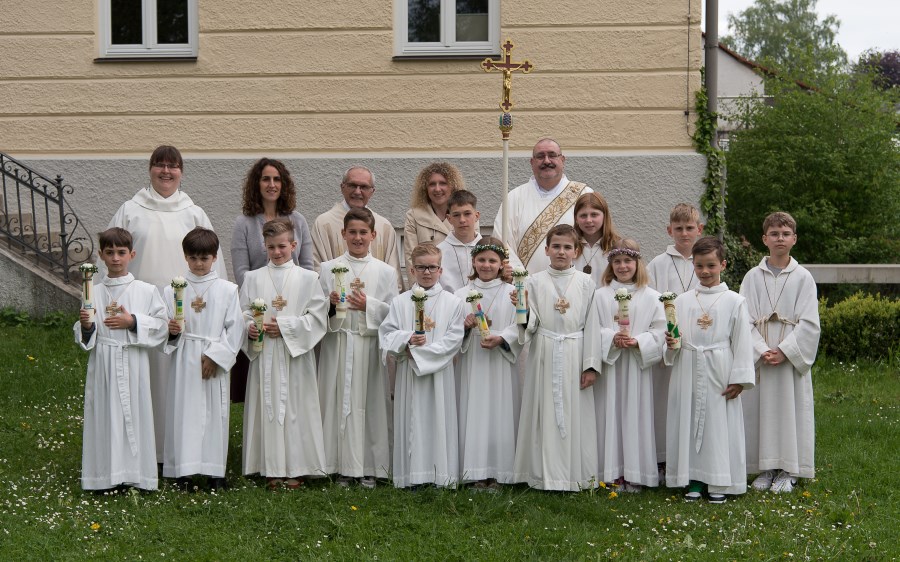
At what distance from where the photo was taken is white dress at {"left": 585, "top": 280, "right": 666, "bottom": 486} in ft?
24.1

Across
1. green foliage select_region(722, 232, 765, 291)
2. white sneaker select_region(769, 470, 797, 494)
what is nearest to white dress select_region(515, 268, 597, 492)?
white sneaker select_region(769, 470, 797, 494)

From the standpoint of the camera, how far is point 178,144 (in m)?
12.2

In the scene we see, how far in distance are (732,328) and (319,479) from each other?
Result: 116 inches

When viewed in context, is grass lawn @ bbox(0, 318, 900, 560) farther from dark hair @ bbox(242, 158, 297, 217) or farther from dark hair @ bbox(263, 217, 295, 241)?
dark hair @ bbox(242, 158, 297, 217)

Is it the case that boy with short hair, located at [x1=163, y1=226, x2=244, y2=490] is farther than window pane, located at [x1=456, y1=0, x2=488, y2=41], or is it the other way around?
window pane, located at [x1=456, y1=0, x2=488, y2=41]

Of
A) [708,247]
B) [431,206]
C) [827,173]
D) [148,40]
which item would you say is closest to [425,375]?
[431,206]

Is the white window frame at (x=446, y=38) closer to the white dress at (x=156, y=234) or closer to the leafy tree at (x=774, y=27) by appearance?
the white dress at (x=156, y=234)

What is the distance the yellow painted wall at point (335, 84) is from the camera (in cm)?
1180

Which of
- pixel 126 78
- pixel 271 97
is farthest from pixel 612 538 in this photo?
pixel 126 78

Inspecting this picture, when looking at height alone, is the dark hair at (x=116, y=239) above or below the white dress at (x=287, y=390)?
above

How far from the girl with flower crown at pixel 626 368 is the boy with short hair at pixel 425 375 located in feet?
3.08

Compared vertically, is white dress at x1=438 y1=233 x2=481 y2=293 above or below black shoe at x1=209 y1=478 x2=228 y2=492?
above

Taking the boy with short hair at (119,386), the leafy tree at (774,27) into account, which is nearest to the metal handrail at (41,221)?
the boy with short hair at (119,386)

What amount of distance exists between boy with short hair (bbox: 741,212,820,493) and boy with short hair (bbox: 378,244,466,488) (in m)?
2.05
